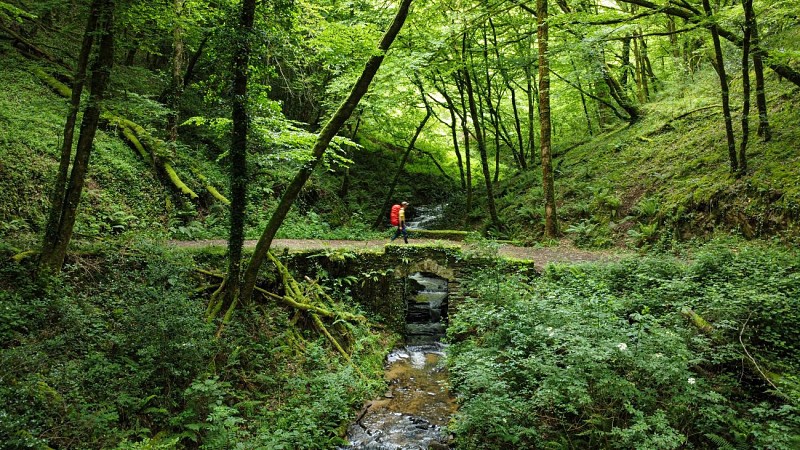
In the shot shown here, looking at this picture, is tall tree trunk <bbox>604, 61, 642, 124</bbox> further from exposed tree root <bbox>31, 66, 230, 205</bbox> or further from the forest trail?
exposed tree root <bbox>31, 66, 230, 205</bbox>

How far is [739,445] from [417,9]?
15.4m

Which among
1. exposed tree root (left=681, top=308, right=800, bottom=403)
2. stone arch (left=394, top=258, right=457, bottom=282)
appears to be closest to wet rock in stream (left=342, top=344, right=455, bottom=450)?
stone arch (left=394, top=258, right=457, bottom=282)

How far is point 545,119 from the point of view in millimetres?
12477

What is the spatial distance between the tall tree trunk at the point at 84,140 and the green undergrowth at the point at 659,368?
716 cm

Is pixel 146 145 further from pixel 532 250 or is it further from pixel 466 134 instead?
pixel 532 250

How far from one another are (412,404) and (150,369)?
4866 mm

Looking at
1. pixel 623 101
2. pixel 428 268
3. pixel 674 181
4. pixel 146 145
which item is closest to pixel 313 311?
pixel 428 268

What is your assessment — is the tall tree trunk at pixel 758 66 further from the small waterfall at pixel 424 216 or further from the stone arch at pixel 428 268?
the small waterfall at pixel 424 216

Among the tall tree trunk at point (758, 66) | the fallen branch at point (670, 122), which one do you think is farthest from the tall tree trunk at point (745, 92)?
the fallen branch at point (670, 122)

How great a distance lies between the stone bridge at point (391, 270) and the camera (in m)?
11.2

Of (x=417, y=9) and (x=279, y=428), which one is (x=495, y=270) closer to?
(x=279, y=428)

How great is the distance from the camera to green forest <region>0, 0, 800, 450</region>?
5445mm

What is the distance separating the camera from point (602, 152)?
16469mm

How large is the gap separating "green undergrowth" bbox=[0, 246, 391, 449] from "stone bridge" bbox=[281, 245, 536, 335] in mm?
2770
